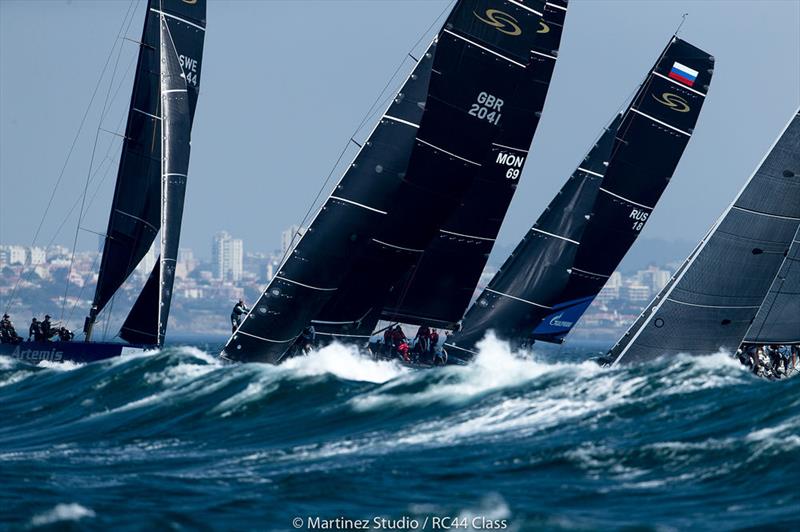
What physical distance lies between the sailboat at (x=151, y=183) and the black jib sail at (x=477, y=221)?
274 inches

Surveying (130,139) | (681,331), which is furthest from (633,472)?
(130,139)

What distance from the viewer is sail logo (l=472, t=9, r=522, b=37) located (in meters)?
25.9

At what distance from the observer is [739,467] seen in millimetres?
15367

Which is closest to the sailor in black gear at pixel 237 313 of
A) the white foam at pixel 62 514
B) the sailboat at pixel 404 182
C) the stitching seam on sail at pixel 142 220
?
the sailboat at pixel 404 182

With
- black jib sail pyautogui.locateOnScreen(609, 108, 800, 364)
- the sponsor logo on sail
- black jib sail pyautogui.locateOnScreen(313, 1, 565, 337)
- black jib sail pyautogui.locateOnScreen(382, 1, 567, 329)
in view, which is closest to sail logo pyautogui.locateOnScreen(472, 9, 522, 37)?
black jib sail pyautogui.locateOnScreen(313, 1, 565, 337)

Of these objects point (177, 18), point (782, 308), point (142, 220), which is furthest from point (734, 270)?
point (177, 18)

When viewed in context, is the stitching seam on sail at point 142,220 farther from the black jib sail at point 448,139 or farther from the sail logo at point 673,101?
the sail logo at point 673,101

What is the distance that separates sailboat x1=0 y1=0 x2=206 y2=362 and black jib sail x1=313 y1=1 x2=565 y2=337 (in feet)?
24.9

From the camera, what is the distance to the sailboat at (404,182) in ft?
85.2

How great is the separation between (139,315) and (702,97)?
13982mm

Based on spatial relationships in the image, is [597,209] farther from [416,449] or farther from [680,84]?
[416,449]

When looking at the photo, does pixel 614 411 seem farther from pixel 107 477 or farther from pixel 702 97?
pixel 702 97

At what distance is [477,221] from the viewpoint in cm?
2953

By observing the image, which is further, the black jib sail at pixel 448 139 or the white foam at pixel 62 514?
the black jib sail at pixel 448 139
